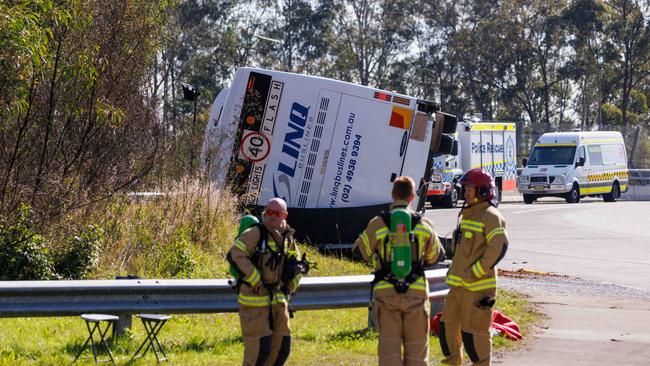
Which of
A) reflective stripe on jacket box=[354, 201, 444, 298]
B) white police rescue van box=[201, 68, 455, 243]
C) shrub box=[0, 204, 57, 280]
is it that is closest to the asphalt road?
reflective stripe on jacket box=[354, 201, 444, 298]

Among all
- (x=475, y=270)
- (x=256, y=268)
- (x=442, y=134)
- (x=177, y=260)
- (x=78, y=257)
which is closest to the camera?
(x=256, y=268)

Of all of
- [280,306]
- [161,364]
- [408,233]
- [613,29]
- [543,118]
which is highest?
[613,29]

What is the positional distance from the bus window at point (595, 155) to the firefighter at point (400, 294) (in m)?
33.5

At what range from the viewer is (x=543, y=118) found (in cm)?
6288

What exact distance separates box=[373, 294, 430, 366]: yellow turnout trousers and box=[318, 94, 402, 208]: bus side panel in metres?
8.97

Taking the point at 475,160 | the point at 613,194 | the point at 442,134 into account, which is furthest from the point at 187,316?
the point at 613,194

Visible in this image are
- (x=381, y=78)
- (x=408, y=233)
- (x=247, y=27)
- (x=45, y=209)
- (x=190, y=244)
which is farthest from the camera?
(x=381, y=78)

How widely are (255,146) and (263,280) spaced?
9.48 m

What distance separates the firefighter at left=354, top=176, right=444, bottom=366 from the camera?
750 cm

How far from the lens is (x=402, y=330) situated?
7.56 m

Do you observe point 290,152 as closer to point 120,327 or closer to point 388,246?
point 120,327

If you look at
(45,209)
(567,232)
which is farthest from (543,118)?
(45,209)

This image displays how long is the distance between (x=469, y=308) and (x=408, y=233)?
3.09 feet

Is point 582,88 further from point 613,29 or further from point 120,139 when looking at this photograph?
point 120,139
